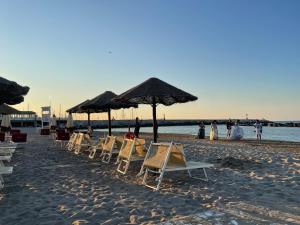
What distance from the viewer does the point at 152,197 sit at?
6.24 m

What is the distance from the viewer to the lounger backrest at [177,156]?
7.41 metres

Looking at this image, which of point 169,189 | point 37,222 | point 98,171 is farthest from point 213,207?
point 98,171

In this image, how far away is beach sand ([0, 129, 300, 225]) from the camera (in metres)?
4.97

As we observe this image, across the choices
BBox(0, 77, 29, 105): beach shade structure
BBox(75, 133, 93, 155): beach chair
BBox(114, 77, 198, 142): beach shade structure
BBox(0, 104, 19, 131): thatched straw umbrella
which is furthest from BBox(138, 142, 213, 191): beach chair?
BBox(0, 104, 19, 131): thatched straw umbrella

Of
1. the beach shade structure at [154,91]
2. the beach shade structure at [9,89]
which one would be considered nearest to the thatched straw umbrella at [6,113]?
the beach shade structure at [154,91]

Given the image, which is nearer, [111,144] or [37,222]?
[37,222]

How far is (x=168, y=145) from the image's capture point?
7.31 metres

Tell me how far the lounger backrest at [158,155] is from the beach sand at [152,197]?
17.2 inches

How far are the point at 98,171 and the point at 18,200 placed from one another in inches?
130

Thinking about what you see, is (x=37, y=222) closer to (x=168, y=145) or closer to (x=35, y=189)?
(x=35, y=189)

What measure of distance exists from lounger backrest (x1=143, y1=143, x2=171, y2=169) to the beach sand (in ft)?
1.43

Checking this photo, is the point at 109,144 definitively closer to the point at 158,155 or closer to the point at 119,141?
the point at 119,141

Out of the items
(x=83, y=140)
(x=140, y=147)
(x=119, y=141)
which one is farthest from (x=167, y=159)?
(x=83, y=140)

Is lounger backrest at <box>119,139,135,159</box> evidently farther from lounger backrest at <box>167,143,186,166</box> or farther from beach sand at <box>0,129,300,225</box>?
lounger backrest at <box>167,143,186,166</box>
